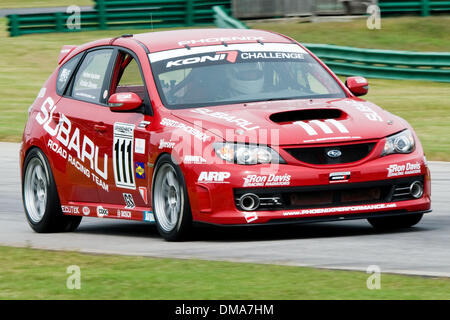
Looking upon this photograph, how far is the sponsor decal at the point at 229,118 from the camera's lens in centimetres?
876

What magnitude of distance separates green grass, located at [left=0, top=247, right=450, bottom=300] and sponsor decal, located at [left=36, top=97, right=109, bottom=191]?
1.95 m

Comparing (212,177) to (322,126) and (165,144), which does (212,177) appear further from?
(322,126)

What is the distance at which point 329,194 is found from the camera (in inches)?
345

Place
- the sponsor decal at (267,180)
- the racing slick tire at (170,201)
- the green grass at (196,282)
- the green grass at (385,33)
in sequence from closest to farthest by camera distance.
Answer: the green grass at (196,282) → the sponsor decal at (267,180) → the racing slick tire at (170,201) → the green grass at (385,33)

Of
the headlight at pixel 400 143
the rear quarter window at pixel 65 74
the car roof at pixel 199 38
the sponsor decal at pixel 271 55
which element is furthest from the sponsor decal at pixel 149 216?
the rear quarter window at pixel 65 74

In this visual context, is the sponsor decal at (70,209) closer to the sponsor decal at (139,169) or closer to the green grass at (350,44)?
the sponsor decal at (139,169)

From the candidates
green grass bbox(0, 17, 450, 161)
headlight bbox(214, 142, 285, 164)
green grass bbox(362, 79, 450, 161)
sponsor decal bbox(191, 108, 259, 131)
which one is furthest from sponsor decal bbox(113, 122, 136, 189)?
green grass bbox(0, 17, 450, 161)

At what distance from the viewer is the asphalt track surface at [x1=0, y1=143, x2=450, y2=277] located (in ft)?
25.5

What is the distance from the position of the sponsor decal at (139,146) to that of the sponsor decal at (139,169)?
10 cm

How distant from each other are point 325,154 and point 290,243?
0.71m

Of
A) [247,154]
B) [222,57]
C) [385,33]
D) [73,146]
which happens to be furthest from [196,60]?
[385,33]

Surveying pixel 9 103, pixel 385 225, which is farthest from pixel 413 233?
pixel 9 103

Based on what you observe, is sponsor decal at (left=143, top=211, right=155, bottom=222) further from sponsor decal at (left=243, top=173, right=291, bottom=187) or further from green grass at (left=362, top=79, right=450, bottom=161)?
green grass at (left=362, top=79, right=450, bottom=161)

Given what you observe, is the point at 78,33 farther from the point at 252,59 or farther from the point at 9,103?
the point at 252,59
